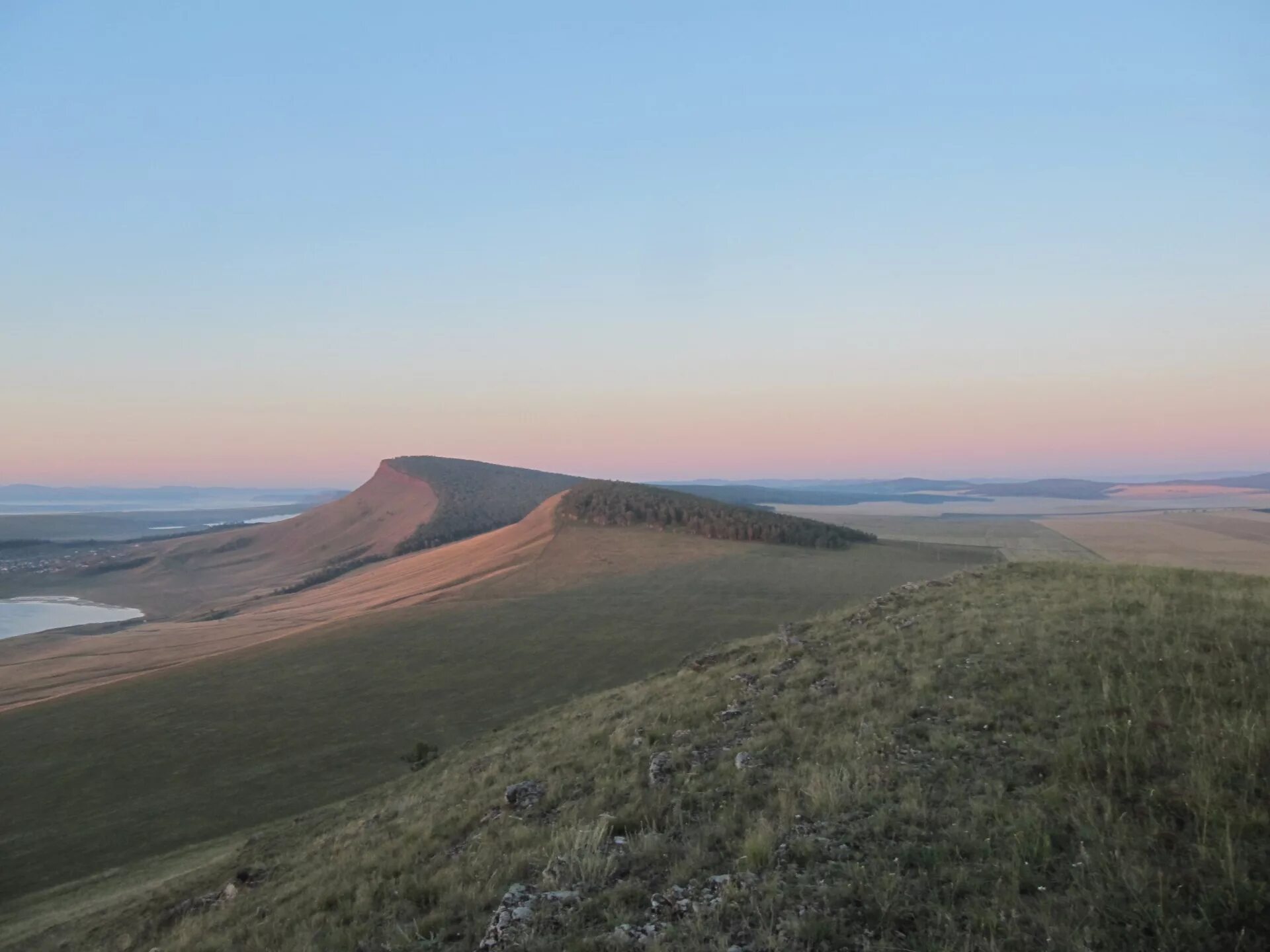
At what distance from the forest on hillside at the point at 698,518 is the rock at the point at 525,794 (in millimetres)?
51329

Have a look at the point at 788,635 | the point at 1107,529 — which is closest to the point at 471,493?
the point at 1107,529

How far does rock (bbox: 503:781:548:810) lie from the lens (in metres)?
8.47

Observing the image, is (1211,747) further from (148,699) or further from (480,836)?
(148,699)

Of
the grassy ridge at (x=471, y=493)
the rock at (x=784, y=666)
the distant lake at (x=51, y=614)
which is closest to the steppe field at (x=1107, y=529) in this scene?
the rock at (x=784, y=666)

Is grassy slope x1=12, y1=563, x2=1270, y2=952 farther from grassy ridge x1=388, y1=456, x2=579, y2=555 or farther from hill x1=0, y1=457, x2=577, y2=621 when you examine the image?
grassy ridge x1=388, y1=456, x2=579, y2=555

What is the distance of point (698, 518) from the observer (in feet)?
207

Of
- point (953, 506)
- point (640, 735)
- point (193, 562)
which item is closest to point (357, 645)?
point (640, 735)

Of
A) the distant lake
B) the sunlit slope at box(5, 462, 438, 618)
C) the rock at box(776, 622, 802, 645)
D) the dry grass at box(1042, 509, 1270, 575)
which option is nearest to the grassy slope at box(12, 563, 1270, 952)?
the rock at box(776, 622, 802, 645)

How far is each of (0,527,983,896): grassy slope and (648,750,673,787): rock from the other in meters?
12.9

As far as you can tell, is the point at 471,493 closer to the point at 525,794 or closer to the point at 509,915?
the point at 525,794

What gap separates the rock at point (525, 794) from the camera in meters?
8.47

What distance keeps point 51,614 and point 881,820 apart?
8743 cm

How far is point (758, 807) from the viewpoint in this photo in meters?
6.70

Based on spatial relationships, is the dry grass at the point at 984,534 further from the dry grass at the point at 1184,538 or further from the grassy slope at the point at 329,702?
the grassy slope at the point at 329,702
